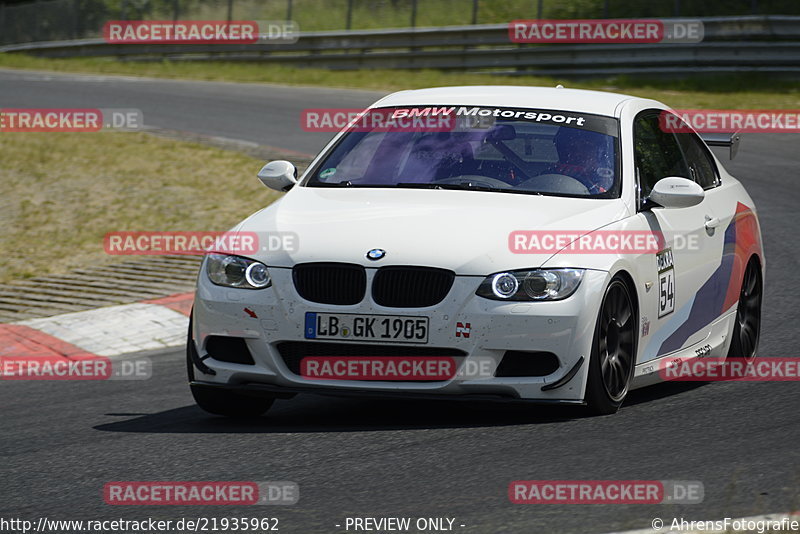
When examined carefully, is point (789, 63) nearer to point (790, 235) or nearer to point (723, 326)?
point (790, 235)

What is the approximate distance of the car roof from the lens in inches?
298

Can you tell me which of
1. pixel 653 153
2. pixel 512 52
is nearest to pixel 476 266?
pixel 653 153

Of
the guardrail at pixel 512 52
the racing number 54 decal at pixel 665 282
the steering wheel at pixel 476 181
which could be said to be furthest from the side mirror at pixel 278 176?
the guardrail at pixel 512 52

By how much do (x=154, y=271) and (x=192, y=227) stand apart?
6.47ft

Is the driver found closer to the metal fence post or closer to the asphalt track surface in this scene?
the asphalt track surface

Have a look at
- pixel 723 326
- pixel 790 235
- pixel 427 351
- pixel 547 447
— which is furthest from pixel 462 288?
pixel 790 235

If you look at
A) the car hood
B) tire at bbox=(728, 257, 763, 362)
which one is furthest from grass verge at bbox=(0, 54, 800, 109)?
the car hood

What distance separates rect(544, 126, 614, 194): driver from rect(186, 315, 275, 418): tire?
74.8 inches

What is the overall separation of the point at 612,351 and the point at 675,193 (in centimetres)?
97

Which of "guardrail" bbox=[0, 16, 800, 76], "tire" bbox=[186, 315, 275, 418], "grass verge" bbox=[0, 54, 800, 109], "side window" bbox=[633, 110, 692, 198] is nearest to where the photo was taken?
"tire" bbox=[186, 315, 275, 418]

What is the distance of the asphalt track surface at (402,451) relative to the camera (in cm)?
494

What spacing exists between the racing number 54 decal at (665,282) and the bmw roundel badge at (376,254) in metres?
1.55

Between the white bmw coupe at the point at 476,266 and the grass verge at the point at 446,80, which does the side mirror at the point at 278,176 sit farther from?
the grass verge at the point at 446,80

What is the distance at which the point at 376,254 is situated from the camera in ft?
20.3
